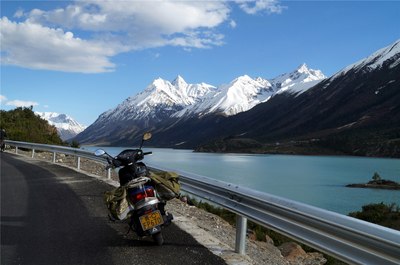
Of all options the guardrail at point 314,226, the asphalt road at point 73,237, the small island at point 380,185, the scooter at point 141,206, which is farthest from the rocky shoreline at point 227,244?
the small island at point 380,185

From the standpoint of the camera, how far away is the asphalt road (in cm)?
577

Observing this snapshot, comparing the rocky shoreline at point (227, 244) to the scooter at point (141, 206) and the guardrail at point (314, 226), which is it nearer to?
the guardrail at point (314, 226)

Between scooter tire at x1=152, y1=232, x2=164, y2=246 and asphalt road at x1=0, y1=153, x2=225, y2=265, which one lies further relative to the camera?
scooter tire at x1=152, y1=232, x2=164, y2=246

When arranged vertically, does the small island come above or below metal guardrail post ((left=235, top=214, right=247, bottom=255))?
below

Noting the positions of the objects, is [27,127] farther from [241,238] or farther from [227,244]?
[241,238]

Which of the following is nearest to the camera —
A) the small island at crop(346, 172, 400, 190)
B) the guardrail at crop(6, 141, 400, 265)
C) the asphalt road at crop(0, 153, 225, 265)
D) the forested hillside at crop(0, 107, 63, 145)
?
the guardrail at crop(6, 141, 400, 265)

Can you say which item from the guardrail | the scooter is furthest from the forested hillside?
the guardrail

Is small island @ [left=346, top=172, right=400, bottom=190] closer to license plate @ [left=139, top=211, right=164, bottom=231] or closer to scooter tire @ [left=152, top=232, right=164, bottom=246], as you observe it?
scooter tire @ [left=152, top=232, right=164, bottom=246]

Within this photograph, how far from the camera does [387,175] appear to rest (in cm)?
7350

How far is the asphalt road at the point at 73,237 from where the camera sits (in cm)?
577

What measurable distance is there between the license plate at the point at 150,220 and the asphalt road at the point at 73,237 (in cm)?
32

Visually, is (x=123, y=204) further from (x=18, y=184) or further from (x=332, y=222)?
(x=18, y=184)

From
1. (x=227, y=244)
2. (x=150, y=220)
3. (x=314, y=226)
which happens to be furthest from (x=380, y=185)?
(x=314, y=226)

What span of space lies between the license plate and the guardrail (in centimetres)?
106
